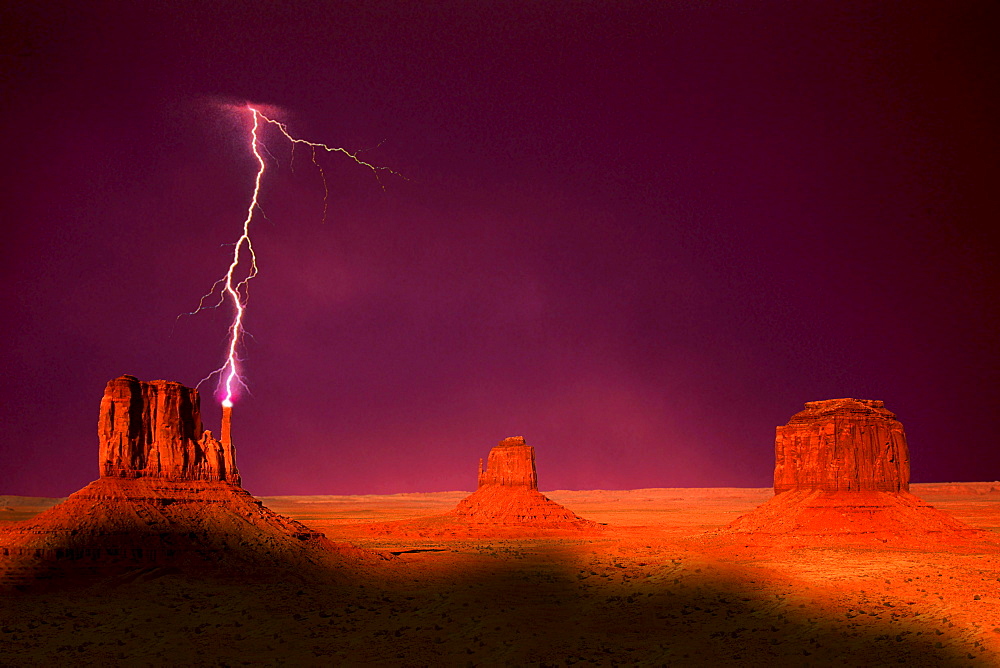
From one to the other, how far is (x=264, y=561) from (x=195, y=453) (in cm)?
650

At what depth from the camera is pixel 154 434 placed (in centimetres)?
3797

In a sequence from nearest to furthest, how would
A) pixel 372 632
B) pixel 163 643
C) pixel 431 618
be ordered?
pixel 163 643 → pixel 372 632 → pixel 431 618

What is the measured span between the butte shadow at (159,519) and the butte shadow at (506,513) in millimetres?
39153

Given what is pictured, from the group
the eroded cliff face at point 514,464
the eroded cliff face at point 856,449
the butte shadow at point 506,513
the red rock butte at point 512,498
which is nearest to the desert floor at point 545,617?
the eroded cliff face at point 856,449

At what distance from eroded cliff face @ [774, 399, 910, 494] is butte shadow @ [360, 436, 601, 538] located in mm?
28174

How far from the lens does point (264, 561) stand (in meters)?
36.9

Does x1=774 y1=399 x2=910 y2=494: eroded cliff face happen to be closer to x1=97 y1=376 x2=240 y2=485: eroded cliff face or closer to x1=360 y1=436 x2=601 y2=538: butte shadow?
x1=360 y1=436 x2=601 y2=538: butte shadow

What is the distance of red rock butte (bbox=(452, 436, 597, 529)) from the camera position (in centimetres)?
Result: 8750

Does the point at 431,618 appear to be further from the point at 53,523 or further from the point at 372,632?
the point at 53,523

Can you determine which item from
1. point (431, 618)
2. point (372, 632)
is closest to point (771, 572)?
point (431, 618)

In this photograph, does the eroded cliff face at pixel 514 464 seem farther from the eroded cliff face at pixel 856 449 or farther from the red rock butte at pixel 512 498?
the eroded cliff face at pixel 856 449

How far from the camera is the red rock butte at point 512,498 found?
8750 centimetres

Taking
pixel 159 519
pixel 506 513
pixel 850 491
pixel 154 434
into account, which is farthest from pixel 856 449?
pixel 154 434

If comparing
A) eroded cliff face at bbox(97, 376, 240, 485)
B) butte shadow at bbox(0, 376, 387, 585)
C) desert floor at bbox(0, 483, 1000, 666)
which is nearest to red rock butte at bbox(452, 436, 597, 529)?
desert floor at bbox(0, 483, 1000, 666)
